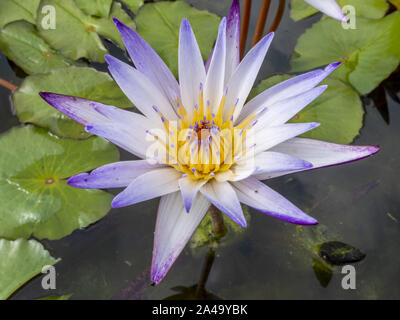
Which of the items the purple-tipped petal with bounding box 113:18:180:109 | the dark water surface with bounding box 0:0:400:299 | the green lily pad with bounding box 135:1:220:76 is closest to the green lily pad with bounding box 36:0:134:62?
the green lily pad with bounding box 135:1:220:76

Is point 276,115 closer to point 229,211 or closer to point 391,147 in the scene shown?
point 229,211

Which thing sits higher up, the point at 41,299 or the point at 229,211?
the point at 229,211

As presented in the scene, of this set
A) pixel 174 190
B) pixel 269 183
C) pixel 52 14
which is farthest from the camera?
pixel 52 14

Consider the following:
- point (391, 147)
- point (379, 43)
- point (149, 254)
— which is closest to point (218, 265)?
point (149, 254)

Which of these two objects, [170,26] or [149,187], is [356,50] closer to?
[170,26]

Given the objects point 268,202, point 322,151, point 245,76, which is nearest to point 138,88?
point 245,76

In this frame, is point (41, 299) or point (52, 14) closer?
point (41, 299)

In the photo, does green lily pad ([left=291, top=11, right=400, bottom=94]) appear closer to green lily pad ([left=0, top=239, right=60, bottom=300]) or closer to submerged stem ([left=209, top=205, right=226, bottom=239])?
submerged stem ([left=209, top=205, right=226, bottom=239])

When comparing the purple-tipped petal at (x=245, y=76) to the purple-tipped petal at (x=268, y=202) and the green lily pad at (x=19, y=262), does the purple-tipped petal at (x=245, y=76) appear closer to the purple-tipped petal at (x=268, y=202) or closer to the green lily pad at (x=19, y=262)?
the purple-tipped petal at (x=268, y=202)
